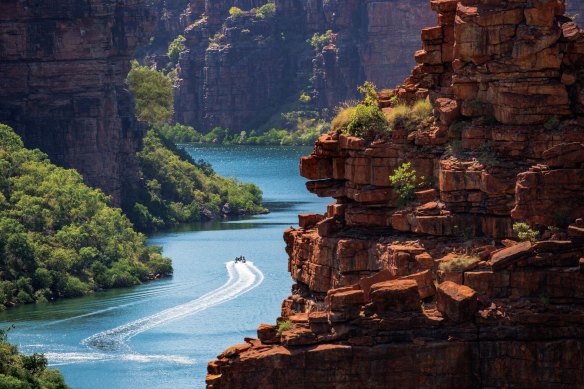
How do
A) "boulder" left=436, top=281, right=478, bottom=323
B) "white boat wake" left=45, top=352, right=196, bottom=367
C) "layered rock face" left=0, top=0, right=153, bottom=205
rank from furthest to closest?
"layered rock face" left=0, top=0, right=153, bottom=205, "white boat wake" left=45, top=352, right=196, bottom=367, "boulder" left=436, top=281, right=478, bottom=323

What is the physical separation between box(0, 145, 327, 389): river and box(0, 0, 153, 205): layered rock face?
63.2ft

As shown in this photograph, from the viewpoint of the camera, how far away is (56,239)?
438ft

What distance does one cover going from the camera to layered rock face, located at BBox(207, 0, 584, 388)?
4678cm

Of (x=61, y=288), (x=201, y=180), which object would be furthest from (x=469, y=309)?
(x=201, y=180)

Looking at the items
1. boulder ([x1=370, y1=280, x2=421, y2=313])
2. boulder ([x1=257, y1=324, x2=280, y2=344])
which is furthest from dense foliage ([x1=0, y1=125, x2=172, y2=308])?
boulder ([x1=370, y1=280, x2=421, y2=313])

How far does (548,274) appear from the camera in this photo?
155 ft

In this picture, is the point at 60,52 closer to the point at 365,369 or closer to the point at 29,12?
the point at 29,12

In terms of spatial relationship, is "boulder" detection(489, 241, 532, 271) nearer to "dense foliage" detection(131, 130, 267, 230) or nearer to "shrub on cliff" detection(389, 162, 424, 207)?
"shrub on cliff" detection(389, 162, 424, 207)

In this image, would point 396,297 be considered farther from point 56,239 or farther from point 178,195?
point 178,195

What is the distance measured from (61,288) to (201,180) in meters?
66.2

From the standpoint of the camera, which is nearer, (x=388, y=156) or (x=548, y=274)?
(x=548, y=274)

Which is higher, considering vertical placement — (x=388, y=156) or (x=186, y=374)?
(x=388, y=156)

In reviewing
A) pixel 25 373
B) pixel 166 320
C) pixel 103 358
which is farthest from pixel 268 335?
pixel 166 320

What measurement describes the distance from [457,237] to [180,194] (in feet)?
442
